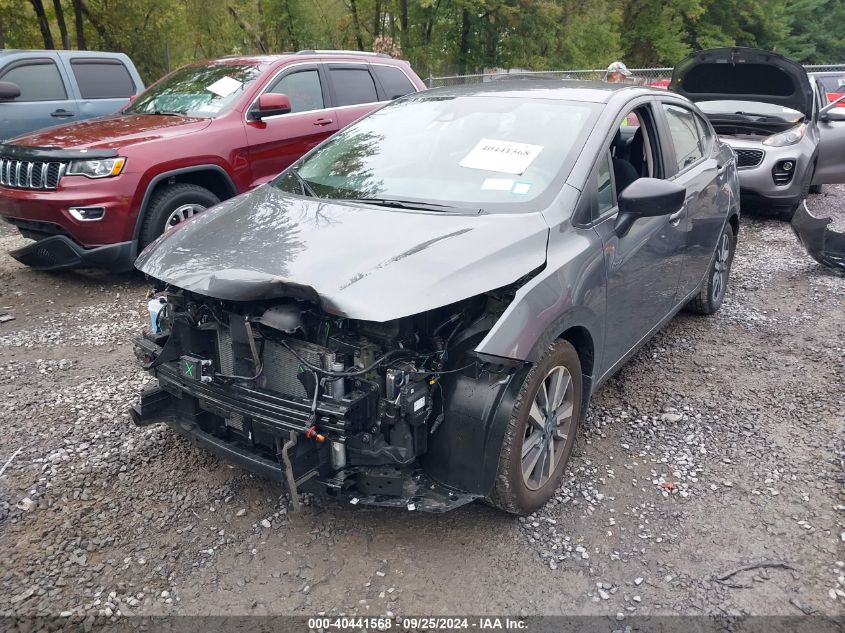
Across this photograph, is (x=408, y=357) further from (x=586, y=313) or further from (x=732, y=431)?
(x=732, y=431)

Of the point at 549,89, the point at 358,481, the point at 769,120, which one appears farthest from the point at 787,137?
the point at 358,481

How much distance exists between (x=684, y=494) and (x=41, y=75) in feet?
28.3

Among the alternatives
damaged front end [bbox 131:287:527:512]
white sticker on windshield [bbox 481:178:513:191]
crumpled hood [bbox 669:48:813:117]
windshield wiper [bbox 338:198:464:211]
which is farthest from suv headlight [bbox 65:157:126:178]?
crumpled hood [bbox 669:48:813:117]

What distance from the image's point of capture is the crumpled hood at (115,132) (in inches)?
217

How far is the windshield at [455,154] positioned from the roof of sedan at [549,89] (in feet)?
0.24

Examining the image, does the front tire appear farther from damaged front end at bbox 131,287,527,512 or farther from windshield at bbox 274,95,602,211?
windshield at bbox 274,95,602,211

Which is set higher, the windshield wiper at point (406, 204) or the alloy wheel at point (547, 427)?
the windshield wiper at point (406, 204)

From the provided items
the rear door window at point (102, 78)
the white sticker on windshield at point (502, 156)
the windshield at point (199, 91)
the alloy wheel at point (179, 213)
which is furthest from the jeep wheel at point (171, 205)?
the rear door window at point (102, 78)

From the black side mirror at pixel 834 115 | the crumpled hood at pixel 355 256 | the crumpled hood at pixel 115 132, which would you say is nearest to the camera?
the crumpled hood at pixel 355 256

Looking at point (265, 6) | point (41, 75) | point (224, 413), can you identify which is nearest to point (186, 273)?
point (224, 413)

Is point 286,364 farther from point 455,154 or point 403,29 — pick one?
point 403,29

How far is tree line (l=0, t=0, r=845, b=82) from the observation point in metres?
19.2

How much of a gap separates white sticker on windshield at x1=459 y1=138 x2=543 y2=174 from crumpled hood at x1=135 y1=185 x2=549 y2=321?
0.44 m

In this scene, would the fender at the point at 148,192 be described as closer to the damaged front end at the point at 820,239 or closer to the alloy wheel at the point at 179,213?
the alloy wheel at the point at 179,213
